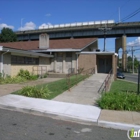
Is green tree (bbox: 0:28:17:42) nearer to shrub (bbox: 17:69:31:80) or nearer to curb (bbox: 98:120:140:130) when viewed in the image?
shrub (bbox: 17:69:31:80)

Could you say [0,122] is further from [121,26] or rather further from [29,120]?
[121,26]

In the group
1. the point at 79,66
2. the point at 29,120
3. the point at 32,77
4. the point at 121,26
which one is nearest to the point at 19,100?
the point at 29,120

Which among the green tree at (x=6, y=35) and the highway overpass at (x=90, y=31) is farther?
the highway overpass at (x=90, y=31)

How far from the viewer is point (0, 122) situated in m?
5.72

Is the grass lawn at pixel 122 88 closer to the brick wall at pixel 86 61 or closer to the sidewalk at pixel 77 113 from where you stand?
the sidewalk at pixel 77 113

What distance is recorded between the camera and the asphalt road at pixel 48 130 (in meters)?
4.76

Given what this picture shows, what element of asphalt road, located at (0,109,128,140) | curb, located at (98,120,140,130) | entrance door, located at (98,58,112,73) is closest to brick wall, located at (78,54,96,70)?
entrance door, located at (98,58,112,73)

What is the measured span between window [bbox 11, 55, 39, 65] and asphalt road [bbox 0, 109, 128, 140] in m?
11.4

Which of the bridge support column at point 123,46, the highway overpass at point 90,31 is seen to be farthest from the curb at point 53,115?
the bridge support column at point 123,46

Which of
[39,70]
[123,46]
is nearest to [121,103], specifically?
[39,70]

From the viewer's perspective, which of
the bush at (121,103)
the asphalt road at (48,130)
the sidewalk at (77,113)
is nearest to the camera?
the asphalt road at (48,130)

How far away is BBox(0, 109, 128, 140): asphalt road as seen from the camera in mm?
4762

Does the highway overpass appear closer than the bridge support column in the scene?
Yes

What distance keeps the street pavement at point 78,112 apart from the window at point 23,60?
9089mm
